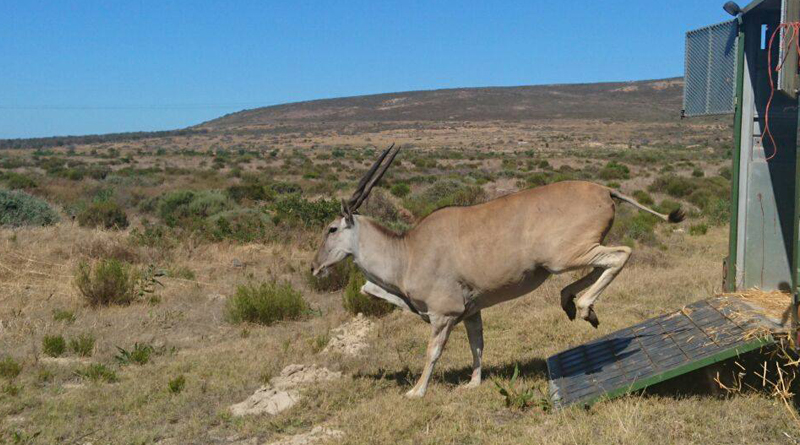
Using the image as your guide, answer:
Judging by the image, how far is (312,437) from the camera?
7.31 m

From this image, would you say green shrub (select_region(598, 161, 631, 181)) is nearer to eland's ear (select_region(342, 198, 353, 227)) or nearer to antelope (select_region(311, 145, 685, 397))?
antelope (select_region(311, 145, 685, 397))

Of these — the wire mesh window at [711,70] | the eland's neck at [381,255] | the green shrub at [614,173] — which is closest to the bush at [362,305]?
the eland's neck at [381,255]

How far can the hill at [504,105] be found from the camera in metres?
150

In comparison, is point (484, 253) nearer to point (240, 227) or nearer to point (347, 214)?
point (347, 214)

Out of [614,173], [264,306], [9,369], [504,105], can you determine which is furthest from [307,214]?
[504,105]

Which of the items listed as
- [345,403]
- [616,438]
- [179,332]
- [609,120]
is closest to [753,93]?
[616,438]

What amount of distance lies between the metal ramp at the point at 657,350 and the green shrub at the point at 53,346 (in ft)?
22.5

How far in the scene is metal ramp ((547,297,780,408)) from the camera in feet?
23.0

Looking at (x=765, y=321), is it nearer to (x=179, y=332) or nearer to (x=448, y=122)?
(x=179, y=332)

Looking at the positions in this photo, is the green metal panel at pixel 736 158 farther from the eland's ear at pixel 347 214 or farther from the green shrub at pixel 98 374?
the green shrub at pixel 98 374

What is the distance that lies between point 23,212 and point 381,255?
16.8 m

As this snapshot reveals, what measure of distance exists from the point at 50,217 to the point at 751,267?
1971 centimetres

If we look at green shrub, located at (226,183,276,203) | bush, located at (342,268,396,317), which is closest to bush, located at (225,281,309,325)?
bush, located at (342,268,396,317)

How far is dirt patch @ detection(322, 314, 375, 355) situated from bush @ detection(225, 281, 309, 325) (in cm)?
122
